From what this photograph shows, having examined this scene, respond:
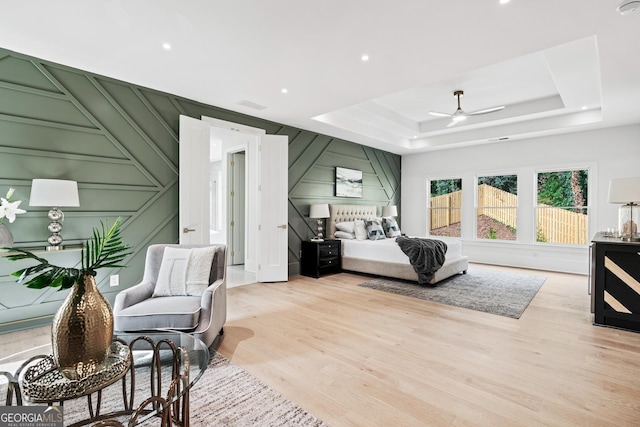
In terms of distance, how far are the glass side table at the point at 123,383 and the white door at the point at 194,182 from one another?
2380 millimetres

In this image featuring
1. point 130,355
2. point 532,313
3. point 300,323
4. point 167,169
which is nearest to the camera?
point 130,355

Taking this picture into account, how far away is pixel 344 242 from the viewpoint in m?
5.82

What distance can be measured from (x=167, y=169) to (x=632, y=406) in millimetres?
4710

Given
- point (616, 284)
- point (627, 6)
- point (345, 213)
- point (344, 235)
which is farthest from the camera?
point (345, 213)

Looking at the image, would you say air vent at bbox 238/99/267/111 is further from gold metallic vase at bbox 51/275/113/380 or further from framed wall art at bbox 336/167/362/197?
gold metallic vase at bbox 51/275/113/380

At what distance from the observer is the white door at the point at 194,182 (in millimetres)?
3982

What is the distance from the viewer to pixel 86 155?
11.0ft

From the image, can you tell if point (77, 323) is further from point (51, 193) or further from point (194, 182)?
point (194, 182)

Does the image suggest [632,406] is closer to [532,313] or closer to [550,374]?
[550,374]

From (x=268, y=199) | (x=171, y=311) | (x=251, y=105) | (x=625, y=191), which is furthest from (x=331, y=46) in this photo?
→ (x=625, y=191)

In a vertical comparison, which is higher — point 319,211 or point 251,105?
point 251,105

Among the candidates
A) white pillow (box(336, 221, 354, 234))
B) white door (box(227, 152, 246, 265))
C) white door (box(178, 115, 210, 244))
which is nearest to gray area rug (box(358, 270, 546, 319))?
white pillow (box(336, 221, 354, 234))

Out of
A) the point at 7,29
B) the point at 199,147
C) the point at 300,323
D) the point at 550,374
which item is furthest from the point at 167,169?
the point at 550,374

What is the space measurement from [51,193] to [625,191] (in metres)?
5.66
